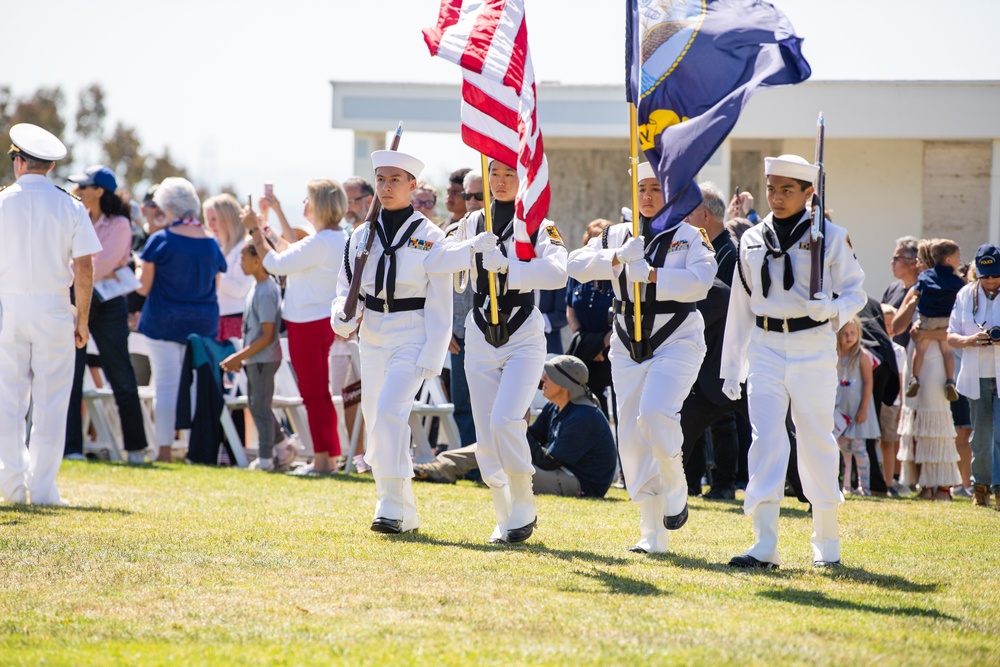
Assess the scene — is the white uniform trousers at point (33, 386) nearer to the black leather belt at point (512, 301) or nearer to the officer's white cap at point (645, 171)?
the black leather belt at point (512, 301)

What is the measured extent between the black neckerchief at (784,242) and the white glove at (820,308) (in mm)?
231

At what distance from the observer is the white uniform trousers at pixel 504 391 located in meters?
7.82

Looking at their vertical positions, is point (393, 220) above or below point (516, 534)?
above

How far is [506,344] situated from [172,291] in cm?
595

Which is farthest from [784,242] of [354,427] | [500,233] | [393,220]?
[354,427]

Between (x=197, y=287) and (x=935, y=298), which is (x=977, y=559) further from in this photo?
(x=197, y=287)

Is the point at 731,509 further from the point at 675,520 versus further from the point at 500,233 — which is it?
the point at 500,233

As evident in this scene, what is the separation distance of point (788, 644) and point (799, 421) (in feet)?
7.64

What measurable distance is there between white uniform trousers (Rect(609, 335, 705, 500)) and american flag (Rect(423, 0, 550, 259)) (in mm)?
1090

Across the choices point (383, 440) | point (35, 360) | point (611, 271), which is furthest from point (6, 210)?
point (611, 271)

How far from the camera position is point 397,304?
8.15 metres

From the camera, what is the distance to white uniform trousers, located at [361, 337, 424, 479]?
8062 mm

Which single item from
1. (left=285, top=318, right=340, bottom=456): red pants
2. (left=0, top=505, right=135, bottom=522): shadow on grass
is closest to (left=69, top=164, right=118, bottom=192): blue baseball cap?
(left=285, top=318, right=340, bottom=456): red pants

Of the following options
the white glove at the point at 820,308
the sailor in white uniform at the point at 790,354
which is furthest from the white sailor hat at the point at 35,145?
the white glove at the point at 820,308
